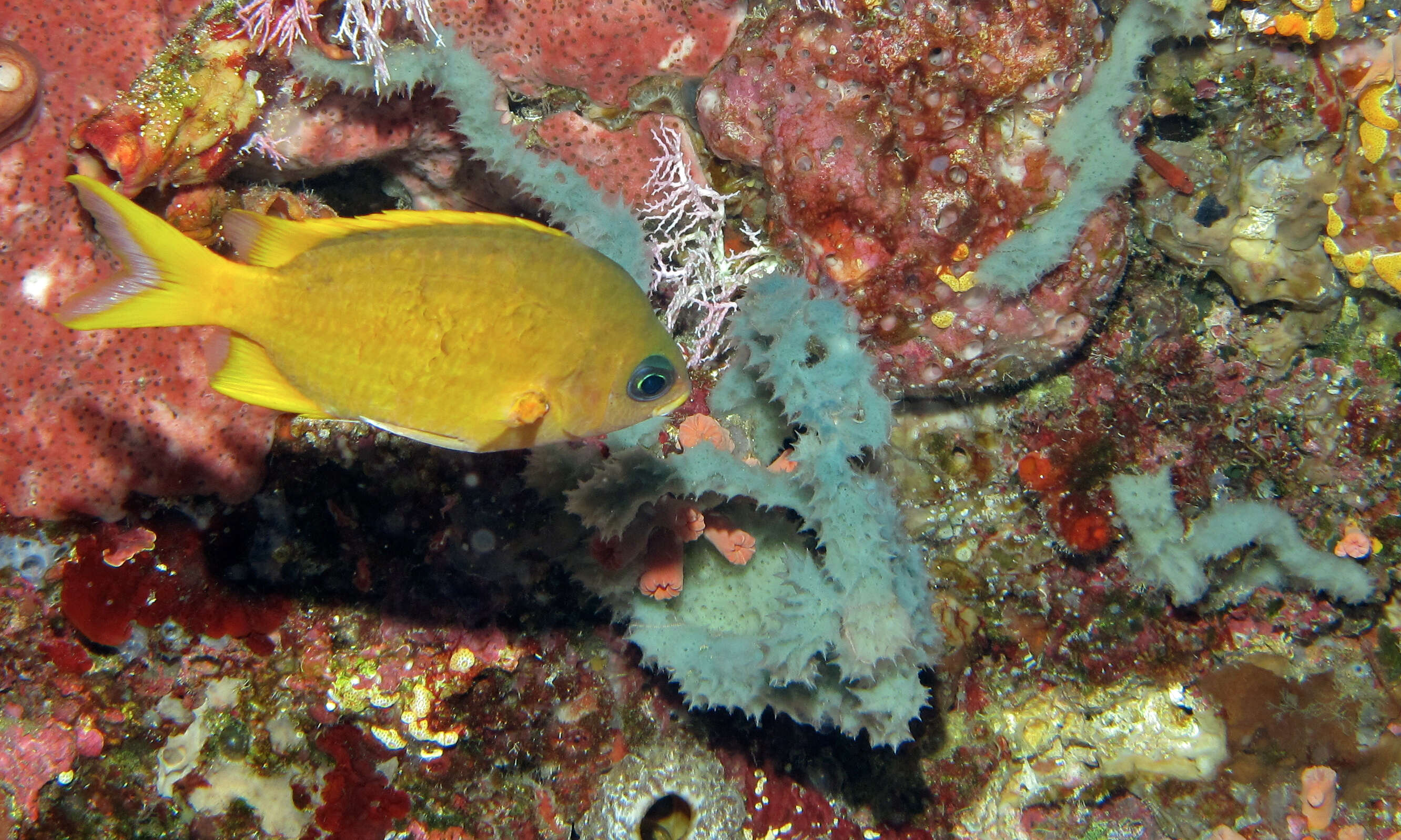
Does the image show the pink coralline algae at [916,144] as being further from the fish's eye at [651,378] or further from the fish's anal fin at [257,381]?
the fish's anal fin at [257,381]

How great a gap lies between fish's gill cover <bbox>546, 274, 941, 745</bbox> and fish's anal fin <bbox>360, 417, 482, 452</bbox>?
95 centimetres

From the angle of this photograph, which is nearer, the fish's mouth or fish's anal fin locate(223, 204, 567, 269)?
fish's anal fin locate(223, 204, 567, 269)

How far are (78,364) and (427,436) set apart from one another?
2230 millimetres

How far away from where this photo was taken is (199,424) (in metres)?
3.45

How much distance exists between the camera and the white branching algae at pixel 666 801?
423cm

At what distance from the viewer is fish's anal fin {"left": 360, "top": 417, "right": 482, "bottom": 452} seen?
2086 millimetres

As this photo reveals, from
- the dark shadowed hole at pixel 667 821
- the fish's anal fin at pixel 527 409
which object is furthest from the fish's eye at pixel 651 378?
the dark shadowed hole at pixel 667 821

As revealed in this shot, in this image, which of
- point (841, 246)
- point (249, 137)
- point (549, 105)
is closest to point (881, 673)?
point (841, 246)

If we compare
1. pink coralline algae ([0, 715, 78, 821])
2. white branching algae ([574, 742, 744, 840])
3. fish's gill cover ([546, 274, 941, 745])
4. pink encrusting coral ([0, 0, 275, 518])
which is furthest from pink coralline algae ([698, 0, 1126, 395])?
pink coralline algae ([0, 715, 78, 821])

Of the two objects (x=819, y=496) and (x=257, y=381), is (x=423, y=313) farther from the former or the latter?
(x=819, y=496)

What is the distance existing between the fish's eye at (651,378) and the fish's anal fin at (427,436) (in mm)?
483

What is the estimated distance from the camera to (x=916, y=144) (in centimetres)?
323

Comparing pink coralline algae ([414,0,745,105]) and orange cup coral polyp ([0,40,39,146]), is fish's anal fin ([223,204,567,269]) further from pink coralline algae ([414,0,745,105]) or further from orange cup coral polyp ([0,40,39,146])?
pink coralline algae ([414,0,745,105])

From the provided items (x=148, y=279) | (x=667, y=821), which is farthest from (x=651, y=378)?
(x=667, y=821)
